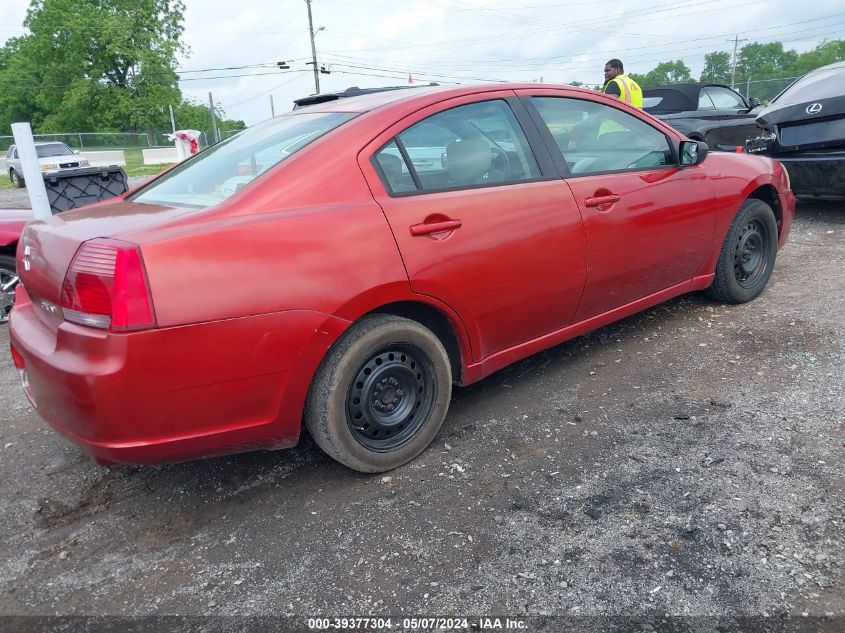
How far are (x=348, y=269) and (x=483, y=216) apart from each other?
2.48ft

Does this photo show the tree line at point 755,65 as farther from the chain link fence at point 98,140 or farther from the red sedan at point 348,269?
the red sedan at point 348,269

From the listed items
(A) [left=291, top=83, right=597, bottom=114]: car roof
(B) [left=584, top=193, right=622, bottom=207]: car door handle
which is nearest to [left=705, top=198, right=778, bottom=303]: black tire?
(B) [left=584, top=193, right=622, bottom=207]: car door handle

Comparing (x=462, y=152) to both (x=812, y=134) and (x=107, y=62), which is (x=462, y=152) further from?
(x=107, y=62)

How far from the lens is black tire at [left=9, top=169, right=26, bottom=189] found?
22188 millimetres

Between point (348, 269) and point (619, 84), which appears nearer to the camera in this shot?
point (348, 269)

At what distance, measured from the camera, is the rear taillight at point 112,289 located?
2.14 metres

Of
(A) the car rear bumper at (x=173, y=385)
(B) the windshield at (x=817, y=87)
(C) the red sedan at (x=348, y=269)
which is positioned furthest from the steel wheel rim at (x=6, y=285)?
(B) the windshield at (x=817, y=87)

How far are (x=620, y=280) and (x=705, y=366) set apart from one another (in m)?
0.73

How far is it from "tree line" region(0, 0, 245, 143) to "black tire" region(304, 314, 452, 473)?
52111 millimetres

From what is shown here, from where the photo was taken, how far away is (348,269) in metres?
2.51

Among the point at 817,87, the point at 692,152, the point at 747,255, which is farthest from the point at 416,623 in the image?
the point at 817,87

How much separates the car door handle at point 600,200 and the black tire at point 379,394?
112 cm

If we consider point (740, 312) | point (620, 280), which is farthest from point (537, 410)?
point (740, 312)

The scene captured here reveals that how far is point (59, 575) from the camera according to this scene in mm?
2359
